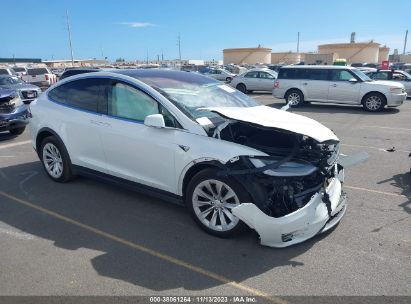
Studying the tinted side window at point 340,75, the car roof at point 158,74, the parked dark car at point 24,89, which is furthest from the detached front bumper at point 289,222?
the parked dark car at point 24,89

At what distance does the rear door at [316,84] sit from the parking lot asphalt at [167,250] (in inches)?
383

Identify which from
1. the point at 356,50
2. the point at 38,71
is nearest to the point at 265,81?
the point at 38,71

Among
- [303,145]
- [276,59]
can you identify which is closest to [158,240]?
[303,145]

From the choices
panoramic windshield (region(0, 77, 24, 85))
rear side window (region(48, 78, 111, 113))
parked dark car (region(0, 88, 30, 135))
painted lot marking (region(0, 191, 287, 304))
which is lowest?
painted lot marking (region(0, 191, 287, 304))

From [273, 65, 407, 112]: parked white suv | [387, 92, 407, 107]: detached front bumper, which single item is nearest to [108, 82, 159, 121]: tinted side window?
[273, 65, 407, 112]: parked white suv

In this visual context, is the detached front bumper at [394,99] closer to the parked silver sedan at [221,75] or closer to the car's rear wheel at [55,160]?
the car's rear wheel at [55,160]

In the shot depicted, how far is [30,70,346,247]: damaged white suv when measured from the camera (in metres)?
3.45

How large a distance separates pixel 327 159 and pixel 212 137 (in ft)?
4.05

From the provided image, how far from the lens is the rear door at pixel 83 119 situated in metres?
4.75

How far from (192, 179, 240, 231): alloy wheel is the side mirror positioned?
79cm

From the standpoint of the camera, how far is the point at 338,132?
962cm

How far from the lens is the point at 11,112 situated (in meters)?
8.97

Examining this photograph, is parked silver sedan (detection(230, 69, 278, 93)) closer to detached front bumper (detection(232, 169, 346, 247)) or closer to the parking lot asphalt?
the parking lot asphalt

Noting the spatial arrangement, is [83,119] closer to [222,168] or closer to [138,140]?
[138,140]
